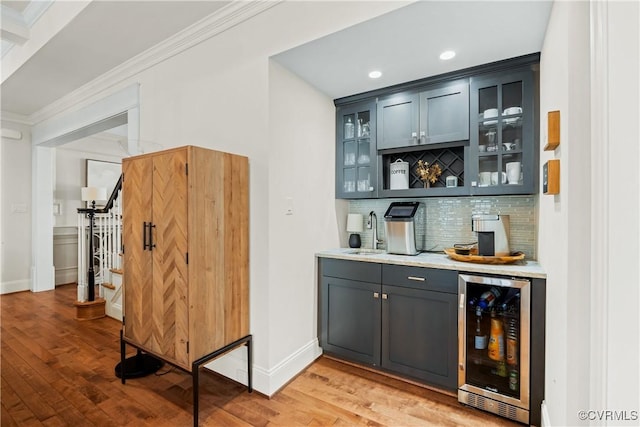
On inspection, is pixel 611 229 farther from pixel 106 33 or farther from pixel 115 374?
pixel 106 33

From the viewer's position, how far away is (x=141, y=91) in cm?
306

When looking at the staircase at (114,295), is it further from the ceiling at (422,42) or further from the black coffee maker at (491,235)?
the black coffee maker at (491,235)

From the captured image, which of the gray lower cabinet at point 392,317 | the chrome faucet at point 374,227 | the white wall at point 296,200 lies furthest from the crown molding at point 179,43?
the gray lower cabinet at point 392,317

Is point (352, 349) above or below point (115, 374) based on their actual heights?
above

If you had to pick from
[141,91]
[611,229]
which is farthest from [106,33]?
[611,229]

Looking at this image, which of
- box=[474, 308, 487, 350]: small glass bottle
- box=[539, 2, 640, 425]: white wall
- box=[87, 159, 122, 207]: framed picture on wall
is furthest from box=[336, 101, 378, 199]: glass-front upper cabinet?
box=[87, 159, 122, 207]: framed picture on wall

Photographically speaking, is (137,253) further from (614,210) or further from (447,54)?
(447,54)

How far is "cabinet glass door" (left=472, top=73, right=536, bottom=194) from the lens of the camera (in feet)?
6.95

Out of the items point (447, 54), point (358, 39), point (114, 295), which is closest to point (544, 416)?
point (447, 54)

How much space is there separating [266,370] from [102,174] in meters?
5.50

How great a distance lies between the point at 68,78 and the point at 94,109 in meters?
0.39

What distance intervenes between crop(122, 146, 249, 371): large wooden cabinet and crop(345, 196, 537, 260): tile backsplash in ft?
4.96

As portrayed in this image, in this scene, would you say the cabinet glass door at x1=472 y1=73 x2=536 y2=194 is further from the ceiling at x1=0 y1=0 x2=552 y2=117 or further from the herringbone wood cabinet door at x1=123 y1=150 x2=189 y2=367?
the herringbone wood cabinet door at x1=123 y1=150 x2=189 y2=367

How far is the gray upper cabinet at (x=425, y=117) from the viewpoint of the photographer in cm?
234
